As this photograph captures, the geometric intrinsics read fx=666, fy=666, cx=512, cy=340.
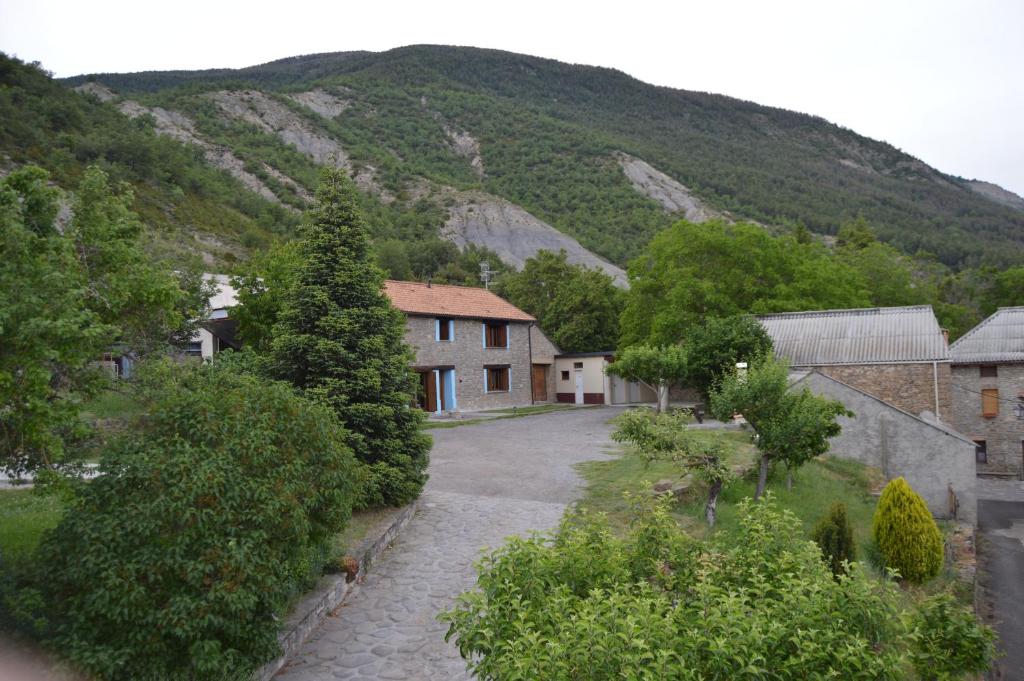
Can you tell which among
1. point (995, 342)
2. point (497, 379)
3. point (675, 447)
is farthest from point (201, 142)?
point (675, 447)

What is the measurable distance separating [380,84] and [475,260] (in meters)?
103

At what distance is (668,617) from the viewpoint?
13.4 ft

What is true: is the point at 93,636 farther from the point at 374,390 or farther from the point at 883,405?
the point at 883,405

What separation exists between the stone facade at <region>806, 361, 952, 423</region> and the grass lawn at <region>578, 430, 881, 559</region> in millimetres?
7536

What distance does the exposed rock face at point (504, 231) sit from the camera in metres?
81.7

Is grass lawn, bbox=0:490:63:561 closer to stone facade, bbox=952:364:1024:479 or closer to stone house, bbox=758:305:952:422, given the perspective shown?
stone house, bbox=758:305:952:422

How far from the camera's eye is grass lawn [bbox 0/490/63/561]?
7.79m

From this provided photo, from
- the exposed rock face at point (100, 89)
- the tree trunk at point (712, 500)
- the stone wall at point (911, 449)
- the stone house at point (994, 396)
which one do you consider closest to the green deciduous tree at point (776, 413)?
the tree trunk at point (712, 500)

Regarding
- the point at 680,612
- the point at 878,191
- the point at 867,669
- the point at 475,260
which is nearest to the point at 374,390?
the point at 680,612

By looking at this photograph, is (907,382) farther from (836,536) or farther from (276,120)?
(276,120)

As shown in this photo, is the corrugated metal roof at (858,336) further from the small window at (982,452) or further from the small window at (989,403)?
the small window at (982,452)

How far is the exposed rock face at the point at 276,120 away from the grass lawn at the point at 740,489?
91507 mm

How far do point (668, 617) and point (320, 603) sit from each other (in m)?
4.77

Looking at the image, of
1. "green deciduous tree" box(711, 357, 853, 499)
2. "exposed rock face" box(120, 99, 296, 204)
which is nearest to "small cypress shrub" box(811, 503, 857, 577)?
"green deciduous tree" box(711, 357, 853, 499)
